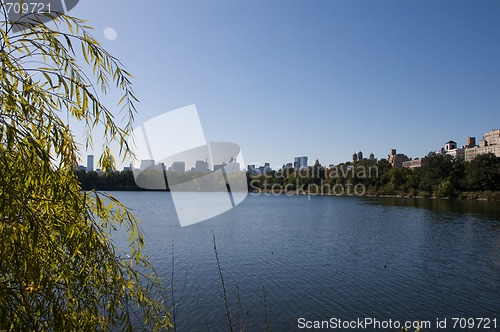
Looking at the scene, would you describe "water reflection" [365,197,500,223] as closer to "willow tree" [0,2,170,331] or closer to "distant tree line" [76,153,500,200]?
"distant tree line" [76,153,500,200]

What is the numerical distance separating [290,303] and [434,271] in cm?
955

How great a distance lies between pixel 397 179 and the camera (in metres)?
88.9

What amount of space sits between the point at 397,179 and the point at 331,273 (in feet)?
259

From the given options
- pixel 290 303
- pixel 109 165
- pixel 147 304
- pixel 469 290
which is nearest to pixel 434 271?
pixel 469 290

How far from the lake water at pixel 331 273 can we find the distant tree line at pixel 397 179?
90.4ft

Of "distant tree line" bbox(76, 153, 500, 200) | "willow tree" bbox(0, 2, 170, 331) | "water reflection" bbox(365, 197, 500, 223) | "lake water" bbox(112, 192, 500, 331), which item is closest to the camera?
"willow tree" bbox(0, 2, 170, 331)

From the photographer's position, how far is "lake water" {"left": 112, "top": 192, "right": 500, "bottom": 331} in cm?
1323

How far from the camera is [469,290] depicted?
15.6 meters

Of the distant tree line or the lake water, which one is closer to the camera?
the lake water

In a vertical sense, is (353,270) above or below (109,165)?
below

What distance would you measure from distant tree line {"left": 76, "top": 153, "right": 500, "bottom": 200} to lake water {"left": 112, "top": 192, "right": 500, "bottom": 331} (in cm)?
2755

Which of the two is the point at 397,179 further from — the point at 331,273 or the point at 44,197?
the point at 44,197

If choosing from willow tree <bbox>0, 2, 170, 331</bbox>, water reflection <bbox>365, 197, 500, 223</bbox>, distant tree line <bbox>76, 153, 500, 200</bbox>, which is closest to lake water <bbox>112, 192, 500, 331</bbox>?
willow tree <bbox>0, 2, 170, 331</bbox>

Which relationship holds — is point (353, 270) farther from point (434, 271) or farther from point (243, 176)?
point (243, 176)
